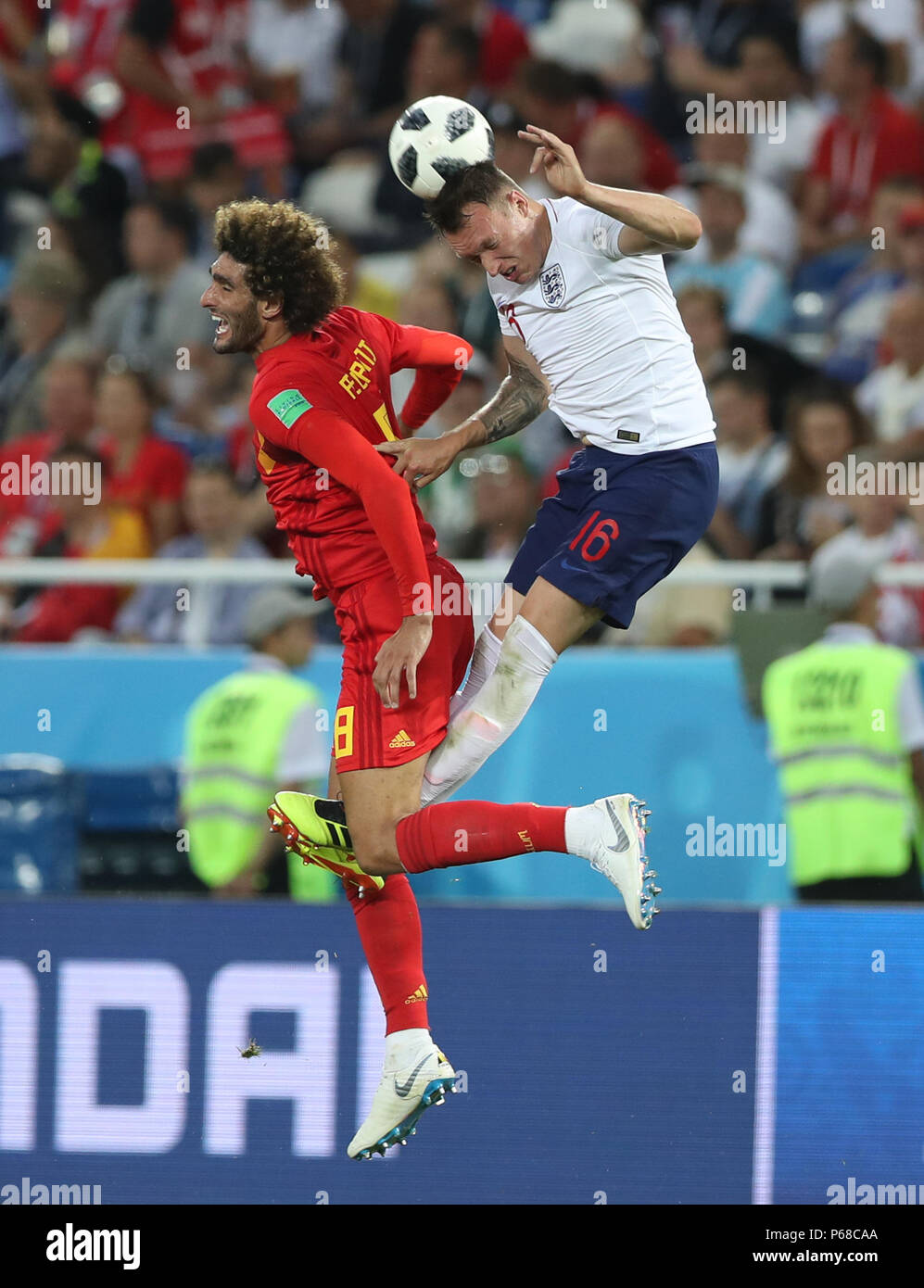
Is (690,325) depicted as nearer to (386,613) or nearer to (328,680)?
(328,680)

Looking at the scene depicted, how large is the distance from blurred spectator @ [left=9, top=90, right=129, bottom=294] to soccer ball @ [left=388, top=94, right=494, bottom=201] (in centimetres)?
474

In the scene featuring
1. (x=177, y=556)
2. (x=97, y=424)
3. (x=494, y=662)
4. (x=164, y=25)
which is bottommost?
(x=494, y=662)

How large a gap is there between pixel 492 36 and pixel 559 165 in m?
5.83

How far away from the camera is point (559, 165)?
446 cm

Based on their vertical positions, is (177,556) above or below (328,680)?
above

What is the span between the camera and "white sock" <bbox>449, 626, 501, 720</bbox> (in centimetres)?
518

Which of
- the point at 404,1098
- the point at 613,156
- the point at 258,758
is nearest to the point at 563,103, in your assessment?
the point at 613,156

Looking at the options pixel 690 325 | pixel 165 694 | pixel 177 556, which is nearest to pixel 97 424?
pixel 177 556

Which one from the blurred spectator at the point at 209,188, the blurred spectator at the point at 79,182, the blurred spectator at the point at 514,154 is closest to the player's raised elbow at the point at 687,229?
the blurred spectator at the point at 514,154

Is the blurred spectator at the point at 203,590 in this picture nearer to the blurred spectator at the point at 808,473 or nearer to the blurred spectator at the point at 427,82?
the blurred spectator at the point at 427,82

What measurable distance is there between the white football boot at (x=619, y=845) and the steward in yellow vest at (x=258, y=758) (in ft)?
7.17
